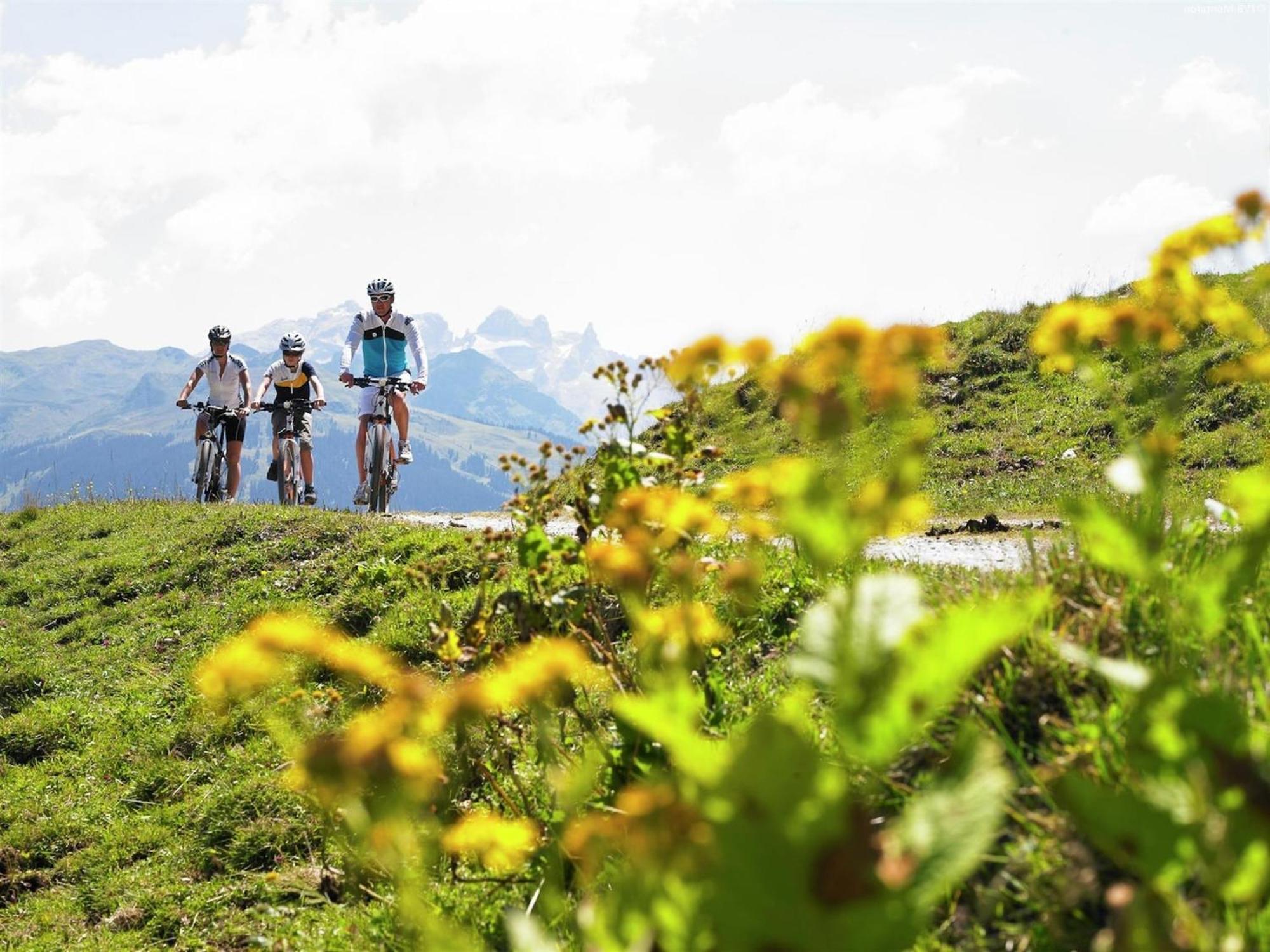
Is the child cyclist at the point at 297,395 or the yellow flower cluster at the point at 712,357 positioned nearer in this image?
the yellow flower cluster at the point at 712,357

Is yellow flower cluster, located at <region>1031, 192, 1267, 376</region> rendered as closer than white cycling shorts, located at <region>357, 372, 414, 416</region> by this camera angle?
Answer: Yes

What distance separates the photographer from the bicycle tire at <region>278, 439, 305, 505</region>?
51.4 feet

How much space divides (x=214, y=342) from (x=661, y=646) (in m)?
16.1

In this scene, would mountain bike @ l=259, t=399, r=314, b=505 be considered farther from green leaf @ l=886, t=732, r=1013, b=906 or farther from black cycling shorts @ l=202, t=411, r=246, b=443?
green leaf @ l=886, t=732, r=1013, b=906

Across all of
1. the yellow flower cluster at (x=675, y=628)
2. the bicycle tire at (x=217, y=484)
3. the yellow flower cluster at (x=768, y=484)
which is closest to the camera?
the yellow flower cluster at (x=768, y=484)

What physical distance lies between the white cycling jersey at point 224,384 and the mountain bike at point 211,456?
0.18 metres

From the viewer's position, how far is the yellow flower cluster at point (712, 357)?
9.08 ft

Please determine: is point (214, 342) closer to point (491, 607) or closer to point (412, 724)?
point (491, 607)

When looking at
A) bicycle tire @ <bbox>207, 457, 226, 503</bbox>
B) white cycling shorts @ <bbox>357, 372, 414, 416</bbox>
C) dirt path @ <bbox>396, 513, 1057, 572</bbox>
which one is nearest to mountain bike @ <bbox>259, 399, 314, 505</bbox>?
bicycle tire @ <bbox>207, 457, 226, 503</bbox>

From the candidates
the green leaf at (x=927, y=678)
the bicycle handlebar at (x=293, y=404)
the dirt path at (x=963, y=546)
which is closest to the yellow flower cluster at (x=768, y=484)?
the green leaf at (x=927, y=678)

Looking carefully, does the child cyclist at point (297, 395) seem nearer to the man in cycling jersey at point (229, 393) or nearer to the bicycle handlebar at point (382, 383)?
the man in cycling jersey at point (229, 393)

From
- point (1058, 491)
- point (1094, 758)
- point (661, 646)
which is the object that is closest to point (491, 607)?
point (661, 646)

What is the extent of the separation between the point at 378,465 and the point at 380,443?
320mm

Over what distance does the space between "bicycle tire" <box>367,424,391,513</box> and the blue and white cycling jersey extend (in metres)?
0.89
